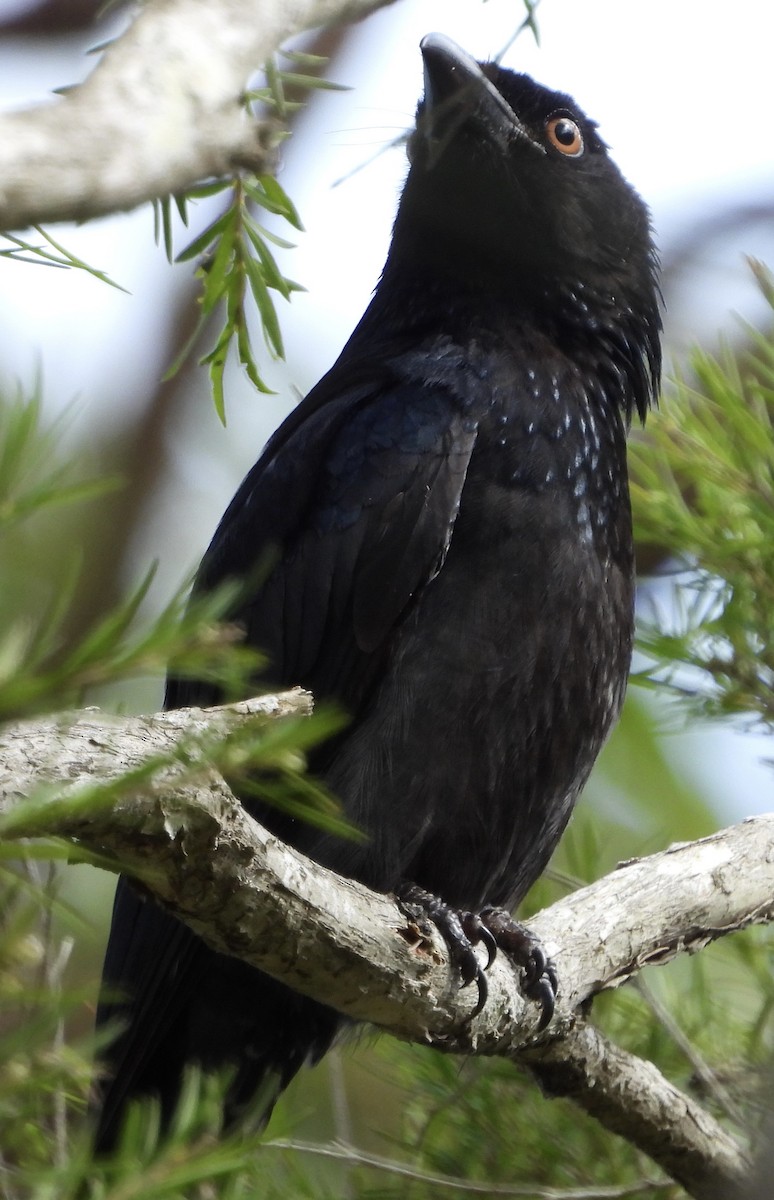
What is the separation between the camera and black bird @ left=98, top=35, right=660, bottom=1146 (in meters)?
2.93

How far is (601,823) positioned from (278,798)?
167 inches

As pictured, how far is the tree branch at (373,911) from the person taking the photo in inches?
56.5

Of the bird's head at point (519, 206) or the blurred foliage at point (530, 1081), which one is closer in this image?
the blurred foliage at point (530, 1081)

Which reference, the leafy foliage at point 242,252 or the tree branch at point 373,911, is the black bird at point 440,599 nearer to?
the tree branch at point 373,911

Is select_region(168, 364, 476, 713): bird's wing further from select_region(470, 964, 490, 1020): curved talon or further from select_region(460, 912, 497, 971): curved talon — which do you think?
select_region(470, 964, 490, 1020): curved talon

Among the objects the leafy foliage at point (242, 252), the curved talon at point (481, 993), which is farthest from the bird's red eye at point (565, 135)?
the curved talon at point (481, 993)

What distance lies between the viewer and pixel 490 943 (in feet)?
8.96

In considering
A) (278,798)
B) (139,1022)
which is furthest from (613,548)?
(278,798)

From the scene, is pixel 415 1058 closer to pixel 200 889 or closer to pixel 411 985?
pixel 411 985

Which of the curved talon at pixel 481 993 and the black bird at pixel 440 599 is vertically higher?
the black bird at pixel 440 599

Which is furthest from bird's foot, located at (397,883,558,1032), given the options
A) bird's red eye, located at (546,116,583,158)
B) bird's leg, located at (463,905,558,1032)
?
bird's red eye, located at (546,116,583,158)

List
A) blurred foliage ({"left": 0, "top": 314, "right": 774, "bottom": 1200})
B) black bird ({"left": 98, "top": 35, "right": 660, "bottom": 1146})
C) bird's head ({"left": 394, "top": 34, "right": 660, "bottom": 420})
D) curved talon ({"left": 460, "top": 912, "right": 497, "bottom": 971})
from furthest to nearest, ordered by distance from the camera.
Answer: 1. bird's head ({"left": 394, "top": 34, "right": 660, "bottom": 420})
2. black bird ({"left": 98, "top": 35, "right": 660, "bottom": 1146})
3. curved talon ({"left": 460, "top": 912, "right": 497, "bottom": 971})
4. blurred foliage ({"left": 0, "top": 314, "right": 774, "bottom": 1200})

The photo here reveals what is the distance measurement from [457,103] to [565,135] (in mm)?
447

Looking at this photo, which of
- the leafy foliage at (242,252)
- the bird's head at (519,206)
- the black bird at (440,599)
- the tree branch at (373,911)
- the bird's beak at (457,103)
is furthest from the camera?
the bird's head at (519,206)
